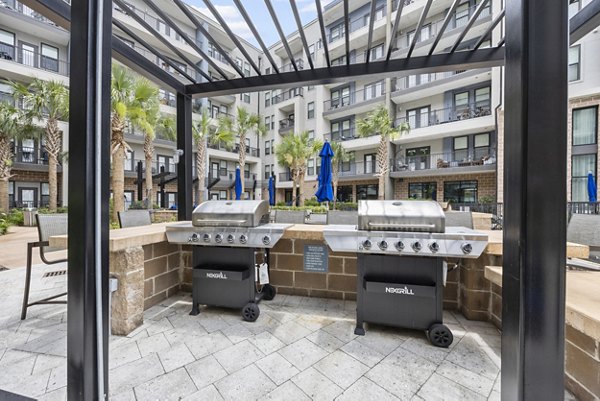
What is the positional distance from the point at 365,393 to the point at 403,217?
51.2 inches

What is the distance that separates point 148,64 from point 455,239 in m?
3.85

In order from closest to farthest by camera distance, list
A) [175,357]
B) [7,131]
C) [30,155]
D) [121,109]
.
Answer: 1. [175,357]
2. [121,109]
3. [7,131]
4. [30,155]

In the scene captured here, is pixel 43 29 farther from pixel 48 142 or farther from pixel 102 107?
pixel 102 107

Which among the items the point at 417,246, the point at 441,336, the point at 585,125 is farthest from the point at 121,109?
the point at 585,125

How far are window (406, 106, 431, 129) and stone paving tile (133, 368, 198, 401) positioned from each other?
18104 millimetres

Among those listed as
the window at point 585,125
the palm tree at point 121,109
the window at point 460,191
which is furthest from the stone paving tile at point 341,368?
the window at point 460,191

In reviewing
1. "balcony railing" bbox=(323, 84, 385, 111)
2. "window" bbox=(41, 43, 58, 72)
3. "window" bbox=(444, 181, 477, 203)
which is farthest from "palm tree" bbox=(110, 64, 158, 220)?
"window" bbox=(444, 181, 477, 203)

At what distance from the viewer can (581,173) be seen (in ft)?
33.1

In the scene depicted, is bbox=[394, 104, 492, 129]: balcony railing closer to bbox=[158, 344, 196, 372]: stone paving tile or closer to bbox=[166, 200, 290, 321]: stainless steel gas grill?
bbox=[166, 200, 290, 321]: stainless steel gas grill

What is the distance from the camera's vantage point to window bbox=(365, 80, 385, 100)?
17.8m

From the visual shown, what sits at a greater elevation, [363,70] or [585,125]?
[585,125]

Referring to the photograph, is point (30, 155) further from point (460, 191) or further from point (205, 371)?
point (460, 191)

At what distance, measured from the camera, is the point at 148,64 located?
10.1 feet

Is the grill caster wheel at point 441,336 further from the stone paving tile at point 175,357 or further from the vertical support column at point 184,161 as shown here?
the vertical support column at point 184,161
